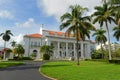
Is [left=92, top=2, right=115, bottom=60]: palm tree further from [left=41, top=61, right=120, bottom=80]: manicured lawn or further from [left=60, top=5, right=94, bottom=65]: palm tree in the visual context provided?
[left=41, top=61, right=120, bottom=80]: manicured lawn

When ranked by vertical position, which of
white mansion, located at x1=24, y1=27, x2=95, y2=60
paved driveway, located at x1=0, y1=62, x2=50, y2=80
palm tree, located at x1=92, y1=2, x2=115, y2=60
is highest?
palm tree, located at x1=92, y1=2, x2=115, y2=60

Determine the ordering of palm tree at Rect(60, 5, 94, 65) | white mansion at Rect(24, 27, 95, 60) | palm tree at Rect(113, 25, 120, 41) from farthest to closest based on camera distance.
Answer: white mansion at Rect(24, 27, 95, 60) < palm tree at Rect(113, 25, 120, 41) < palm tree at Rect(60, 5, 94, 65)

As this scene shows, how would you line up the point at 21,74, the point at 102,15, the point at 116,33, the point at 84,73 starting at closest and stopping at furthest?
the point at 84,73, the point at 21,74, the point at 102,15, the point at 116,33

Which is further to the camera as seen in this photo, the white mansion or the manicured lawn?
the white mansion

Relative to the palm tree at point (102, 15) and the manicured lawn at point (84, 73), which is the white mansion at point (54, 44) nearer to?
the palm tree at point (102, 15)

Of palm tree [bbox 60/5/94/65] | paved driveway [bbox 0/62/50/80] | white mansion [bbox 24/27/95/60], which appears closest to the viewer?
paved driveway [bbox 0/62/50/80]

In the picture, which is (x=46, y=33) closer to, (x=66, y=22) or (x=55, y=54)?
(x=55, y=54)

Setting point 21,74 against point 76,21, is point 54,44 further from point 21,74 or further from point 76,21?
point 21,74

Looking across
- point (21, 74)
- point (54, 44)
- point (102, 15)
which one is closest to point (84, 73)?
point (21, 74)

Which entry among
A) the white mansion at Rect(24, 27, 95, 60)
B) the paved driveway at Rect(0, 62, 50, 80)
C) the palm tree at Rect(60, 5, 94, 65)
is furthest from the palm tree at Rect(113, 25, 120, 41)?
the paved driveway at Rect(0, 62, 50, 80)

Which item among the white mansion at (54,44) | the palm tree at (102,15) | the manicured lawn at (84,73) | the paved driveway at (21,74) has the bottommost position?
the paved driveway at (21,74)

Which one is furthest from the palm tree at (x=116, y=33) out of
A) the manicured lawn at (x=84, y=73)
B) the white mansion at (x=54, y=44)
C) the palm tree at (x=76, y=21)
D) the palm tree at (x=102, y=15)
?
the manicured lawn at (x=84, y=73)

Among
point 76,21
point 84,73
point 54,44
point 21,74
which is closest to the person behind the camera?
Answer: point 84,73

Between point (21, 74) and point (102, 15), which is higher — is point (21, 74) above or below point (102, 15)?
below
